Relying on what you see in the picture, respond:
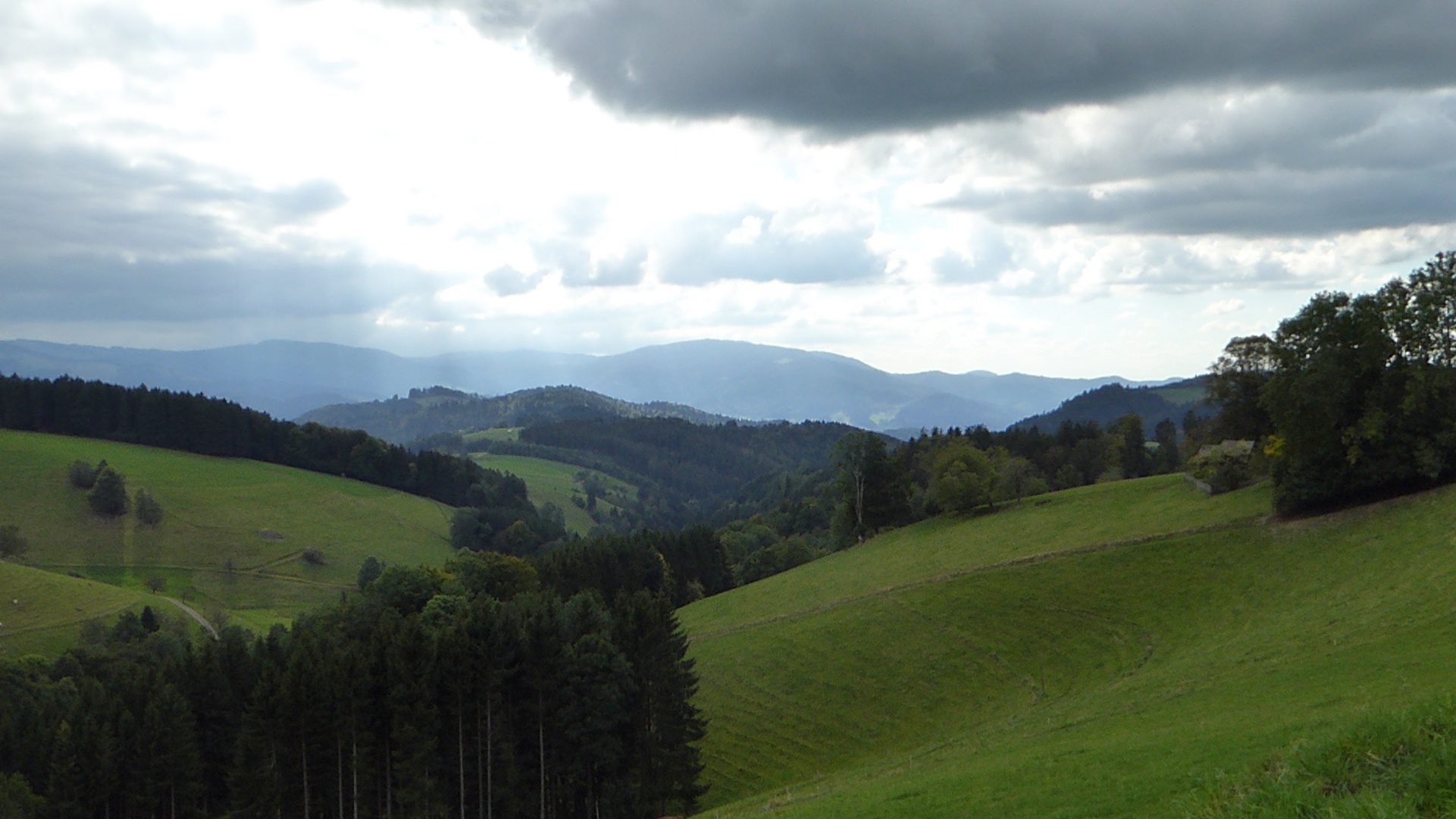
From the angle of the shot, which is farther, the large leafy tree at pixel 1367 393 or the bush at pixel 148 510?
the bush at pixel 148 510

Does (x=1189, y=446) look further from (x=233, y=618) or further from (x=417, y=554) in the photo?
(x=417, y=554)

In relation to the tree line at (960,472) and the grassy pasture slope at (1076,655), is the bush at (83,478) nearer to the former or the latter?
the grassy pasture slope at (1076,655)

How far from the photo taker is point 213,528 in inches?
4966

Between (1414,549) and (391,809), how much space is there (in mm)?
49259

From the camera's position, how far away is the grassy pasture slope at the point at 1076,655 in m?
21.8

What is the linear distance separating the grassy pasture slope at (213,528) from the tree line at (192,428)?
564cm

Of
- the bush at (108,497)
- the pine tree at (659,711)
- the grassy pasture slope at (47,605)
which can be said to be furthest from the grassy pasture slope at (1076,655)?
the bush at (108,497)

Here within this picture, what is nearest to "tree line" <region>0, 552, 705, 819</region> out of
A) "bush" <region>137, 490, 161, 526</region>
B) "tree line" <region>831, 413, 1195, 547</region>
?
"tree line" <region>831, 413, 1195, 547</region>

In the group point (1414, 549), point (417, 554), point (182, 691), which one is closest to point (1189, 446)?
point (1414, 549)

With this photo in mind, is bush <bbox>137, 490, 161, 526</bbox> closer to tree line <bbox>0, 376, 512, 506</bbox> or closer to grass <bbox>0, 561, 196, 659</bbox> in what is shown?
grass <bbox>0, 561, 196, 659</bbox>

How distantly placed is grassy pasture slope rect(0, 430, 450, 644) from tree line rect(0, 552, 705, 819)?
182 ft

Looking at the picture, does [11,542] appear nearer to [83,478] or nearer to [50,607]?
[83,478]

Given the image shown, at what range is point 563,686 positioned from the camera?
42.1 metres

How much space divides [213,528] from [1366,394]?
13900 centimetres
